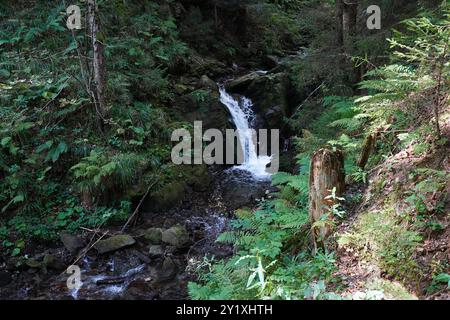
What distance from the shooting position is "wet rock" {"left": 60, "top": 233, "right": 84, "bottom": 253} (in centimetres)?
687

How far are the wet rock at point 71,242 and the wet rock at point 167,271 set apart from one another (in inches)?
68.7

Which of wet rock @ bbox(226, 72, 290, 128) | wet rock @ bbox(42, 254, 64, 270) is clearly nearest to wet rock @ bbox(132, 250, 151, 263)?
wet rock @ bbox(42, 254, 64, 270)

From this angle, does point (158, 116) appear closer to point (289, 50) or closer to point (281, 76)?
point (281, 76)

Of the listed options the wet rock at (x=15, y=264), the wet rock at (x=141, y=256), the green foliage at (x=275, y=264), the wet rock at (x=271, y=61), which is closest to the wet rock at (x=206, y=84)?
the wet rock at (x=271, y=61)

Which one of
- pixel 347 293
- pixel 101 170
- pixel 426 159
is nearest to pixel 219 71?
pixel 101 170

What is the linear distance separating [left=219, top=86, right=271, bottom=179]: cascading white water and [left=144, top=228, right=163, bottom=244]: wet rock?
3541 millimetres

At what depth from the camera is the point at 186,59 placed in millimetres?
12258

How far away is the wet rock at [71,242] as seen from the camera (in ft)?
22.5

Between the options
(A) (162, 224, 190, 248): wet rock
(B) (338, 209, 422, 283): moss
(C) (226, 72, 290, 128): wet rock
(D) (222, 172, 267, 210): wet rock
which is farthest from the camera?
(C) (226, 72, 290, 128): wet rock

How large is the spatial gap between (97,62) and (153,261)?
16.0 feet

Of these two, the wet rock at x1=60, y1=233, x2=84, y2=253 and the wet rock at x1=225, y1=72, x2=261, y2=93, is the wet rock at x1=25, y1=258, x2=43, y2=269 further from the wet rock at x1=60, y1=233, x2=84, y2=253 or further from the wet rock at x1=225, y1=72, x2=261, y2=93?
the wet rock at x1=225, y1=72, x2=261, y2=93

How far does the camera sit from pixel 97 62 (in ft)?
28.0

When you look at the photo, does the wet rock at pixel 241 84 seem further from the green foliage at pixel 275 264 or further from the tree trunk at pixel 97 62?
the green foliage at pixel 275 264

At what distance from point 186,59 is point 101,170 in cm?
613
